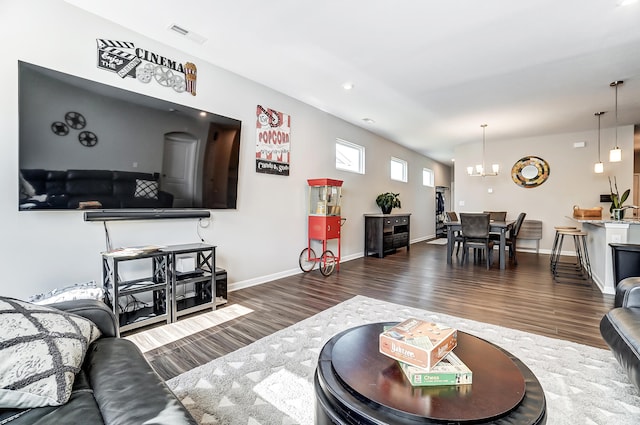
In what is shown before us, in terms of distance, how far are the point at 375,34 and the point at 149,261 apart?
324 cm

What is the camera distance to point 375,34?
293 cm

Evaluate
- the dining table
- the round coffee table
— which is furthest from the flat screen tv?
the dining table

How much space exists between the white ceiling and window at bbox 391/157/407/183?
277 cm

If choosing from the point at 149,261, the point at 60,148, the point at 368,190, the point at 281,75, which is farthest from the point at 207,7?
the point at 368,190

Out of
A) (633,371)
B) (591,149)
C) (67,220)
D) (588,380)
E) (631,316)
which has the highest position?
(591,149)

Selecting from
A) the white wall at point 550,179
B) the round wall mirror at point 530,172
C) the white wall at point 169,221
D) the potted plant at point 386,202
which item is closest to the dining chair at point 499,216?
the white wall at point 550,179

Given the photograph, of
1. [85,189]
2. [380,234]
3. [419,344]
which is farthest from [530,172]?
[85,189]

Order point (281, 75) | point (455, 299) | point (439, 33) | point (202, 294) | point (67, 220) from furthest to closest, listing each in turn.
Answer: point (281, 75) < point (455, 299) < point (202, 294) < point (439, 33) < point (67, 220)

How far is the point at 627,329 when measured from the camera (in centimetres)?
169

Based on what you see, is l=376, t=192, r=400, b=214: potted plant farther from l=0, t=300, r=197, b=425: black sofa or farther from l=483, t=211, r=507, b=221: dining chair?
l=0, t=300, r=197, b=425: black sofa

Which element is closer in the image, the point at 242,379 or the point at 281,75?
the point at 242,379

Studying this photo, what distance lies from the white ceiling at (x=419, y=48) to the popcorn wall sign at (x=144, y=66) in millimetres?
189

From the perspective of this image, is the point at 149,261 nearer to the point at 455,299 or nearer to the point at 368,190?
the point at 455,299

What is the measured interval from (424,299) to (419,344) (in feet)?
8.32
